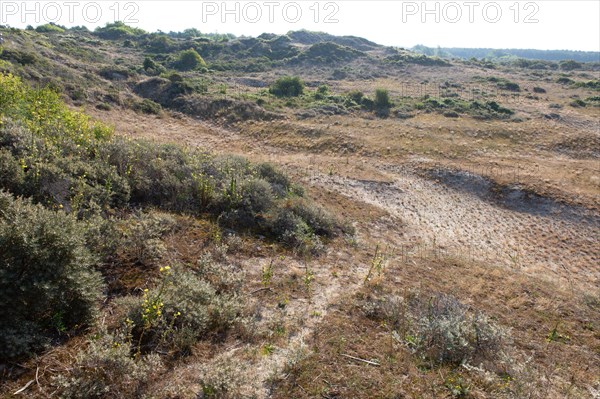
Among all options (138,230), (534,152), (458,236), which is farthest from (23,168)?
(534,152)

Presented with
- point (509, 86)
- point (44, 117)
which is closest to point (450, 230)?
point (44, 117)

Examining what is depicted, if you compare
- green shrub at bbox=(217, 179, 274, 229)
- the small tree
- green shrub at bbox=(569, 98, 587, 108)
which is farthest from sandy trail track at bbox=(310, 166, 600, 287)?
the small tree

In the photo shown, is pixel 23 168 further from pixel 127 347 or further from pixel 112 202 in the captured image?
pixel 127 347

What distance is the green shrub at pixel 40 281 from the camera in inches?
178

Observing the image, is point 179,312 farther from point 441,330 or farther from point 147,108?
point 147,108

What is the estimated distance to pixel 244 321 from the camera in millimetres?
5883

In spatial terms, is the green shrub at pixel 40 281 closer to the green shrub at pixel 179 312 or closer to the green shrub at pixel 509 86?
the green shrub at pixel 179 312

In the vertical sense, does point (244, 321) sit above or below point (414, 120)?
below

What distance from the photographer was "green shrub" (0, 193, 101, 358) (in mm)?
4520

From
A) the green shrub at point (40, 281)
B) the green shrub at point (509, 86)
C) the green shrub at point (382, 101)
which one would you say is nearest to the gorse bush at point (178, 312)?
the green shrub at point (40, 281)

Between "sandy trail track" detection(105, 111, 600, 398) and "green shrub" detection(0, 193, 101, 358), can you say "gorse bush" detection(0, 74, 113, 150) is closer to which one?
"green shrub" detection(0, 193, 101, 358)

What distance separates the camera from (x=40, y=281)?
15.4ft

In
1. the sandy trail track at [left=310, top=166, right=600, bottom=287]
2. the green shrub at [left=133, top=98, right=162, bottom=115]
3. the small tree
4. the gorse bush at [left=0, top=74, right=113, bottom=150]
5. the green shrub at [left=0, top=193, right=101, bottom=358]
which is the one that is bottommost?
the sandy trail track at [left=310, top=166, right=600, bottom=287]

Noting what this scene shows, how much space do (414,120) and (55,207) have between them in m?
29.7
